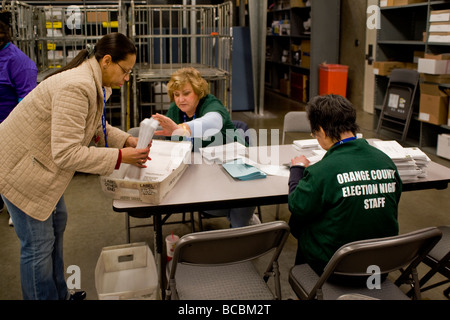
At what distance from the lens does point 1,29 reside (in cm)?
308

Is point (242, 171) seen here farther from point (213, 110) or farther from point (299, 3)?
point (299, 3)

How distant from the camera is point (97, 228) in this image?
359cm

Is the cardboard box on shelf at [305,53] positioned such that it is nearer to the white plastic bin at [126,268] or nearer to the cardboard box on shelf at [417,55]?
the cardboard box on shelf at [417,55]

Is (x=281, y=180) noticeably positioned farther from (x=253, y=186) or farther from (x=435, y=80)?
(x=435, y=80)

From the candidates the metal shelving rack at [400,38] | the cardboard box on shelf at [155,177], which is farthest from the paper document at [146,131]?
the metal shelving rack at [400,38]

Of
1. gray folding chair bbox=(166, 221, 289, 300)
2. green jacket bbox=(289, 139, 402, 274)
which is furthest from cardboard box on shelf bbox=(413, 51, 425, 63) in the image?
gray folding chair bbox=(166, 221, 289, 300)

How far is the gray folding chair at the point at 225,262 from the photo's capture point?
1.71 m

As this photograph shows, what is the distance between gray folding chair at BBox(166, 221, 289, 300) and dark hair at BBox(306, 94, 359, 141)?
1.68 feet

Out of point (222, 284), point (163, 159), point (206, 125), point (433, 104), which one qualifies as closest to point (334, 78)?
point (433, 104)

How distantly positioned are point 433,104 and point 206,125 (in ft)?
11.7

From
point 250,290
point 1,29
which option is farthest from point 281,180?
point 1,29

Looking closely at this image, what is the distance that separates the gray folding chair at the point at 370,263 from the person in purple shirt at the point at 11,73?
2.34 metres
